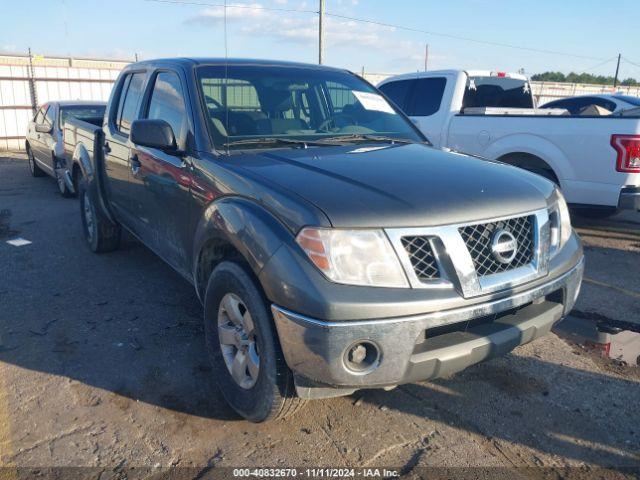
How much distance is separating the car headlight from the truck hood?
0.30ft

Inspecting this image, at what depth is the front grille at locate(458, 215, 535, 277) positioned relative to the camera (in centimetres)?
244

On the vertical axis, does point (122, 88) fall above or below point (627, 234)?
above

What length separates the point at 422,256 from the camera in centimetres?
235

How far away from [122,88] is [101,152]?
64 cm

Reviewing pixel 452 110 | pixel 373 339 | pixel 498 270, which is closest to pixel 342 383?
pixel 373 339

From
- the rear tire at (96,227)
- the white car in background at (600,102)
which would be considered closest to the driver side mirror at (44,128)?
the rear tire at (96,227)

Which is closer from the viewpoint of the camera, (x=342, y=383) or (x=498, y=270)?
(x=342, y=383)

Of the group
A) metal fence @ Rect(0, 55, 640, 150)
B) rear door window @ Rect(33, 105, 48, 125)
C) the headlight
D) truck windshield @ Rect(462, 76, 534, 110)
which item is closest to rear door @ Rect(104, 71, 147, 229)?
the headlight

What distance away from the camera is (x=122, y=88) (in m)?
4.91

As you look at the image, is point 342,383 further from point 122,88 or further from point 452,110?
point 452,110

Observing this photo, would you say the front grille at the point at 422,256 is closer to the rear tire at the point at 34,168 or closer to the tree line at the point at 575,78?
the rear tire at the point at 34,168

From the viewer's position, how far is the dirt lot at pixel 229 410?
263 centimetres

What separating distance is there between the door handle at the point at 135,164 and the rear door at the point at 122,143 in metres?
0.09

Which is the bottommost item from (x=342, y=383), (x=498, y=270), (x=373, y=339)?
(x=342, y=383)
